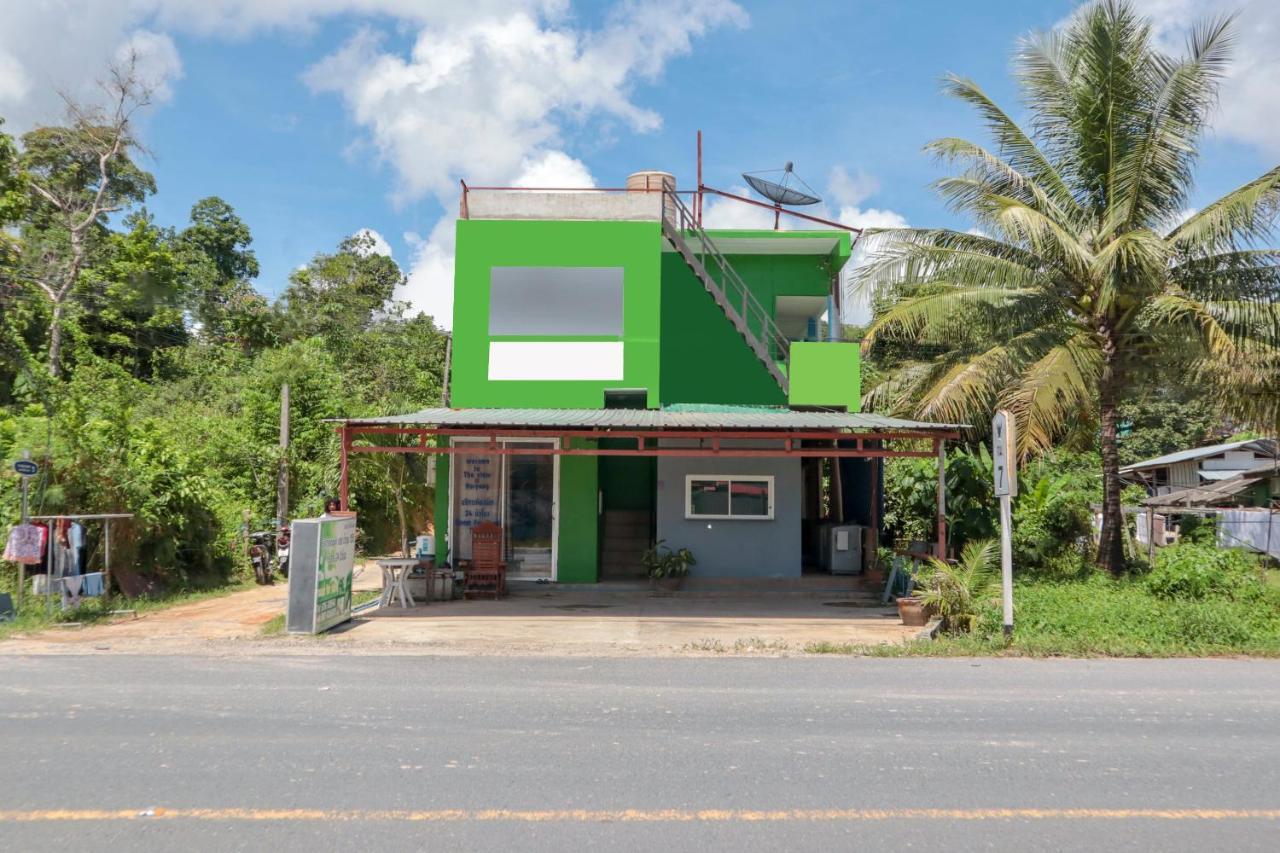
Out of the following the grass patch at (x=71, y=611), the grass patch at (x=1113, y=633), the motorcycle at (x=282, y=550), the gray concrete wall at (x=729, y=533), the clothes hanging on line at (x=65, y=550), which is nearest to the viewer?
the grass patch at (x=1113, y=633)

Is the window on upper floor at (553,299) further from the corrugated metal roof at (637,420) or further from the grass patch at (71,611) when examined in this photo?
the grass patch at (71,611)

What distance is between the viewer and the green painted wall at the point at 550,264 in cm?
1667

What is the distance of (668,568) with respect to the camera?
1579cm

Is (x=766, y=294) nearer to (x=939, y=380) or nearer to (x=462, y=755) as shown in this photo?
(x=939, y=380)

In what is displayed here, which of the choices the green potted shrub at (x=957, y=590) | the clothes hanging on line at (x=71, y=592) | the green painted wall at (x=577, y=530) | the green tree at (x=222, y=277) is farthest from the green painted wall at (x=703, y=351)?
the green tree at (x=222, y=277)

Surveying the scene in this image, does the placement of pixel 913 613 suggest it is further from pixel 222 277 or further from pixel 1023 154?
pixel 222 277

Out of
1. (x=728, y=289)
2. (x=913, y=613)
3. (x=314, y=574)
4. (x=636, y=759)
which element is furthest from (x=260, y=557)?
(x=636, y=759)

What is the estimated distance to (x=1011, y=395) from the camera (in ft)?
51.4

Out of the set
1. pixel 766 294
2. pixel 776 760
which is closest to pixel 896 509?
pixel 766 294

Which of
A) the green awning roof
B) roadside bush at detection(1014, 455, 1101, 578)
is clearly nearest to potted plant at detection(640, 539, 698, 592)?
the green awning roof

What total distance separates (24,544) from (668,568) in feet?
29.9

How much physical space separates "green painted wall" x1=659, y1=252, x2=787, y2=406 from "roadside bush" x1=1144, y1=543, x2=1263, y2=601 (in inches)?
290

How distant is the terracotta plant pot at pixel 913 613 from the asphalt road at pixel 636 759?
10.4ft

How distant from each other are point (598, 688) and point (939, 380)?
439 inches
